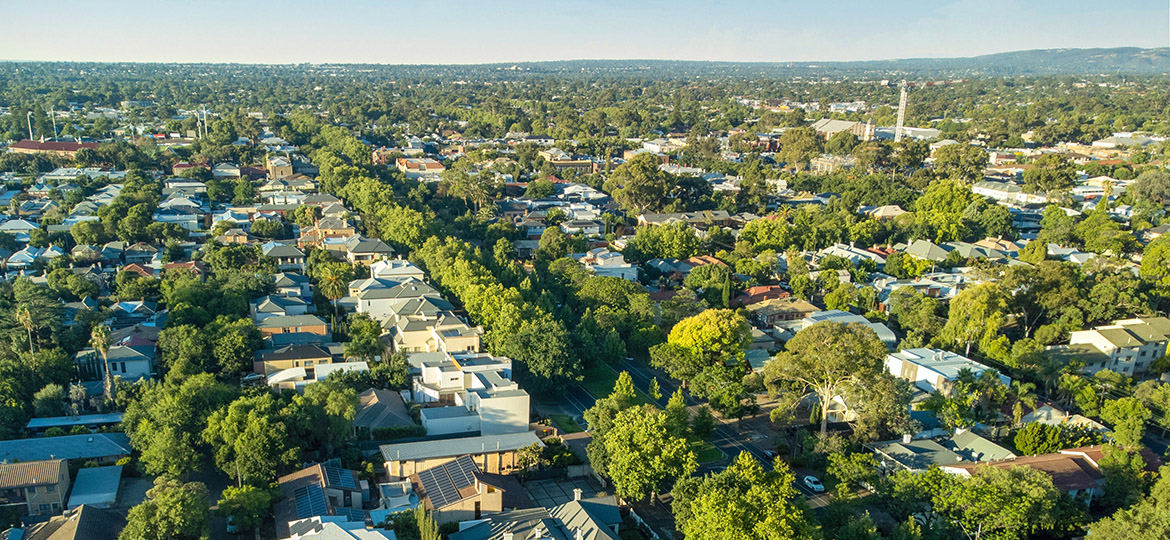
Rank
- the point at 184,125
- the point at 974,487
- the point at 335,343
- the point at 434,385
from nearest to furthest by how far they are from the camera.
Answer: the point at 974,487
the point at 434,385
the point at 335,343
the point at 184,125

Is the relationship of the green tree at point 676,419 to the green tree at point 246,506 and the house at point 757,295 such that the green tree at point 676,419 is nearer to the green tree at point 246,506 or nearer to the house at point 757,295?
the green tree at point 246,506

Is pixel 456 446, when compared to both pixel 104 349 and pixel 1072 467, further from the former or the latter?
pixel 1072 467

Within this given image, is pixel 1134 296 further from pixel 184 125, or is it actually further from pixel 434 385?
pixel 184 125

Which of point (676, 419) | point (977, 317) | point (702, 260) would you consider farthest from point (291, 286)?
point (977, 317)

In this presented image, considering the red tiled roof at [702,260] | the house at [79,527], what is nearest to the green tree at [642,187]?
the red tiled roof at [702,260]

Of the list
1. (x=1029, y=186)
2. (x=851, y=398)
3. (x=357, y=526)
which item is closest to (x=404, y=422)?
(x=357, y=526)

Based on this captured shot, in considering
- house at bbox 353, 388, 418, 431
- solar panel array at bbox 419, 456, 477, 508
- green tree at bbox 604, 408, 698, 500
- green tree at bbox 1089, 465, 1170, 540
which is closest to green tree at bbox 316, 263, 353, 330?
house at bbox 353, 388, 418, 431

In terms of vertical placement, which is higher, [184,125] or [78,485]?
[184,125]

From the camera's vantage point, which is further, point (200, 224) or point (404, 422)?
point (200, 224)
